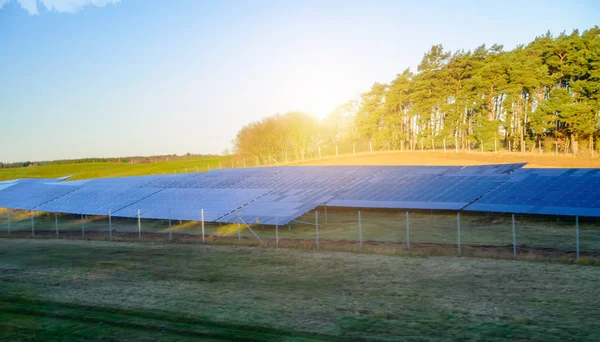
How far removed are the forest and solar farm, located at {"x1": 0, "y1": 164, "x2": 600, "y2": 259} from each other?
34316 mm

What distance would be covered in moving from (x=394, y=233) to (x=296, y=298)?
13.0 metres

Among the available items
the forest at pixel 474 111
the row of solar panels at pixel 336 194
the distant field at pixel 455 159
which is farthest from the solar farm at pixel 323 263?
the forest at pixel 474 111

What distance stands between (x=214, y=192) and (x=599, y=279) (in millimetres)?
25089

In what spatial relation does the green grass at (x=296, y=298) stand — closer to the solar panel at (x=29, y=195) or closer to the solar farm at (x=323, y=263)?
the solar farm at (x=323, y=263)

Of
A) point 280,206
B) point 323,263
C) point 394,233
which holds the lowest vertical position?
point 394,233

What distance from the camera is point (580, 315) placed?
12078 mm

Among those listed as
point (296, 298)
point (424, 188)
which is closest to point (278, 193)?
point (424, 188)

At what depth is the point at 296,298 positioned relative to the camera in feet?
46.9

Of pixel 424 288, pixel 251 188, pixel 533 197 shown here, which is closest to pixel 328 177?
pixel 251 188

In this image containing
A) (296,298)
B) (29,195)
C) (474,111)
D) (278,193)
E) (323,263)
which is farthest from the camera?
(474,111)

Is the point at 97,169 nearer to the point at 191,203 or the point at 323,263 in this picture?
the point at 191,203

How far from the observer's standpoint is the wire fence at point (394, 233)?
20844 millimetres

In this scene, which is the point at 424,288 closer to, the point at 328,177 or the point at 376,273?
the point at 376,273

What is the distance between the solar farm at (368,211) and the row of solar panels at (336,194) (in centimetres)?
7
